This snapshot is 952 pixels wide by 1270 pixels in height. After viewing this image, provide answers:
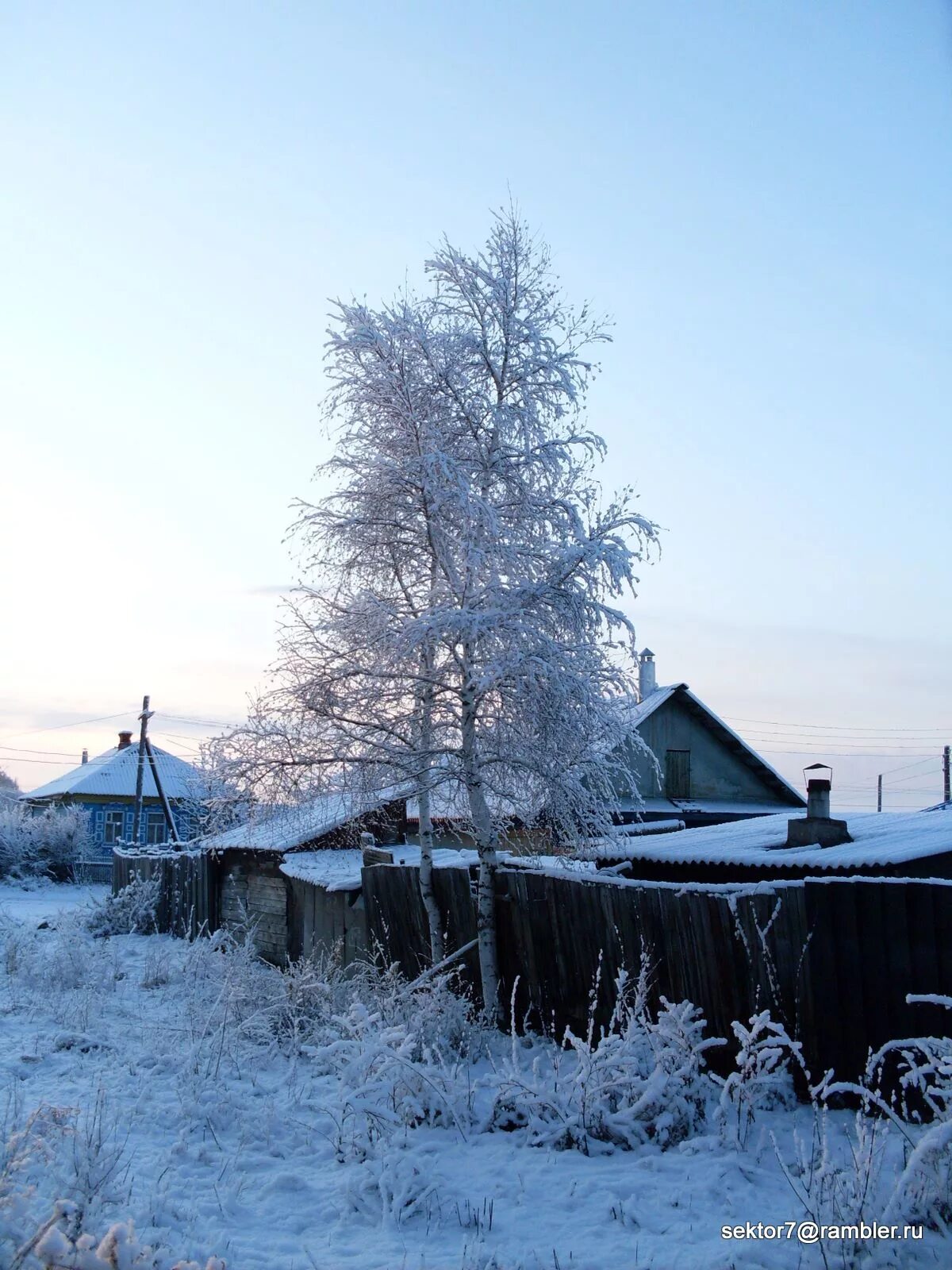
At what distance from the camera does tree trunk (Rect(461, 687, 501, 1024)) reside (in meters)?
10.1

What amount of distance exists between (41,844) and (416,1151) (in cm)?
3525

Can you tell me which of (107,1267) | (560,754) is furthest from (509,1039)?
(107,1267)

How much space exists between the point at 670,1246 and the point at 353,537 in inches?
297

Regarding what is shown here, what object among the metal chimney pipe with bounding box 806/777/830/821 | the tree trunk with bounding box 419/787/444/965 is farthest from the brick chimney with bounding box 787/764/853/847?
the tree trunk with bounding box 419/787/444/965

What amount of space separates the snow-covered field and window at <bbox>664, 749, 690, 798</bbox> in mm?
17945

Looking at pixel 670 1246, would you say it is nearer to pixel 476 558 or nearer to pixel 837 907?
pixel 837 907

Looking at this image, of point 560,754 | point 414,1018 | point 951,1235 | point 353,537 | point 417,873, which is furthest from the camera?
point 417,873

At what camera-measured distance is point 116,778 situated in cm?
4484

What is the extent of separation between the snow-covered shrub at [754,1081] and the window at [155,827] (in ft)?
135

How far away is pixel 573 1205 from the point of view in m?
5.52

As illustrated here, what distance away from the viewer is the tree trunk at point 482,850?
10.1m

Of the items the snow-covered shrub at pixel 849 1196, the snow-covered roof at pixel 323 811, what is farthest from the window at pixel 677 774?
the snow-covered shrub at pixel 849 1196

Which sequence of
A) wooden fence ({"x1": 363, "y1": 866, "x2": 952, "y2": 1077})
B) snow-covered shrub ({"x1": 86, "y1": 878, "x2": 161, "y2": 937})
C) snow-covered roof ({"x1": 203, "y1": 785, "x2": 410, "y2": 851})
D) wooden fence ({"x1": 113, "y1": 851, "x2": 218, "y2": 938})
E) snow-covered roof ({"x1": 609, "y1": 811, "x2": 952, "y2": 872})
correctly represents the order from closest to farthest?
wooden fence ({"x1": 363, "y1": 866, "x2": 952, "y2": 1077}) → snow-covered roof ({"x1": 609, "y1": 811, "x2": 952, "y2": 872}) → snow-covered roof ({"x1": 203, "y1": 785, "x2": 410, "y2": 851}) → wooden fence ({"x1": 113, "y1": 851, "x2": 218, "y2": 938}) → snow-covered shrub ({"x1": 86, "y1": 878, "x2": 161, "y2": 937})

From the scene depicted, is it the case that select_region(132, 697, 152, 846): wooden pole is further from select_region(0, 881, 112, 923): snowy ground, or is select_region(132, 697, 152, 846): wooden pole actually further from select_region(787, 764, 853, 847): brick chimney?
select_region(787, 764, 853, 847): brick chimney
